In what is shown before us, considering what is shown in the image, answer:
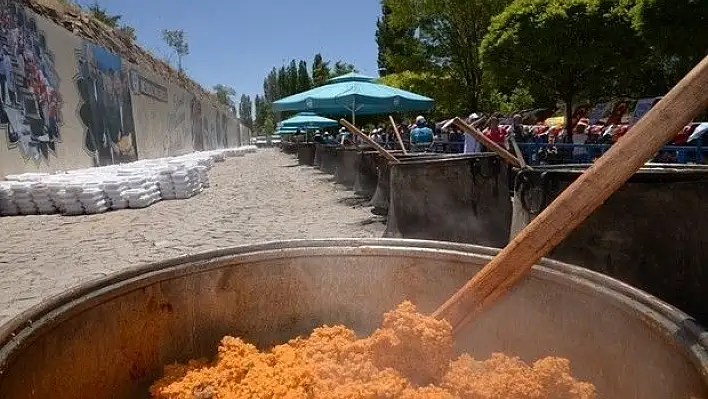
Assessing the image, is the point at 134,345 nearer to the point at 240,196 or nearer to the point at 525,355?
the point at 525,355

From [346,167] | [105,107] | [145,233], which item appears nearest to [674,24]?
[346,167]

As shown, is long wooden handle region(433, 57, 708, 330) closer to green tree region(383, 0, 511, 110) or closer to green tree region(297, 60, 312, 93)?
green tree region(383, 0, 511, 110)

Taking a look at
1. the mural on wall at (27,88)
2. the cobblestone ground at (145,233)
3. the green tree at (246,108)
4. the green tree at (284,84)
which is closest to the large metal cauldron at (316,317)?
the cobblestone ground at (145,233)

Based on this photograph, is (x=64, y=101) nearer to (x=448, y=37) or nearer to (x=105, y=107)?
(x=105, y=107)

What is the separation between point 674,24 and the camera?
12438 millimetres

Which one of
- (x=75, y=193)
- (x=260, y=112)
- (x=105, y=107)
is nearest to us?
(x=75, y=193)

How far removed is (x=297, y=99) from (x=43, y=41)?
6.04 meters

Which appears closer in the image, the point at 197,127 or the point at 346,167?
the point at 346,167

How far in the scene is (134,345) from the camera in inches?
67.6

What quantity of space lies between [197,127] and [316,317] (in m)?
31.1

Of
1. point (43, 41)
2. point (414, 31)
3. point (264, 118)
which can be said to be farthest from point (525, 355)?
point (264, 118)

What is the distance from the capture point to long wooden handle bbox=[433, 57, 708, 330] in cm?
111

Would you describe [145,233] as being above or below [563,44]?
below

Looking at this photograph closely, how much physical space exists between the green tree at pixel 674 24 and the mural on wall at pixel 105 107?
15.5 metres
